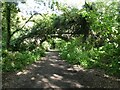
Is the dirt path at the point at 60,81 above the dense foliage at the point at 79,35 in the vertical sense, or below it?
below

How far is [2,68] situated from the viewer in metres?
11.7

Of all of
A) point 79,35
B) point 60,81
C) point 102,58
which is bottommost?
point 60,81

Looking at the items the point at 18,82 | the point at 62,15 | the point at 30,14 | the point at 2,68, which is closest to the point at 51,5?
the point at 62,15

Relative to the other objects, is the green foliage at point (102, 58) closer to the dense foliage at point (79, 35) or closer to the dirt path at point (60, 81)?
the dense foliage at point (79, 35)

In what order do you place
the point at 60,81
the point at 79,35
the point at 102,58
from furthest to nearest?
1. the point at 79,35
2. the point at 102,58
3. the point at 60,81

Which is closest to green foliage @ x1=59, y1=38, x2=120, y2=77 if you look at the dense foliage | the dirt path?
the dense foliage

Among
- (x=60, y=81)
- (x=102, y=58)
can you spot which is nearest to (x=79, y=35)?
(x=102, y=58)

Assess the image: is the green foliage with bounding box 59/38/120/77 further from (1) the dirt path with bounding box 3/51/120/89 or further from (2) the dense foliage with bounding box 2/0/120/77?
(1) the dirt path with bounding box 3/51/120/89

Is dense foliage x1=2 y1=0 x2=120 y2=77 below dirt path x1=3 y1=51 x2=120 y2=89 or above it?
above

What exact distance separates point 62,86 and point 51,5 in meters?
11.7

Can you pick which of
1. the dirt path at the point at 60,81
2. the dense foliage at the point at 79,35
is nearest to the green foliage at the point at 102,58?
the dense foliage at the point at 79,35

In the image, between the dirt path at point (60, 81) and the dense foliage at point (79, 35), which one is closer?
the dirt path at point (60, 81)

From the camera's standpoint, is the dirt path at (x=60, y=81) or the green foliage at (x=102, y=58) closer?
the dirt path at (x=60, y=81)

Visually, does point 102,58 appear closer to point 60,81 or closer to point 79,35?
point 60,81
